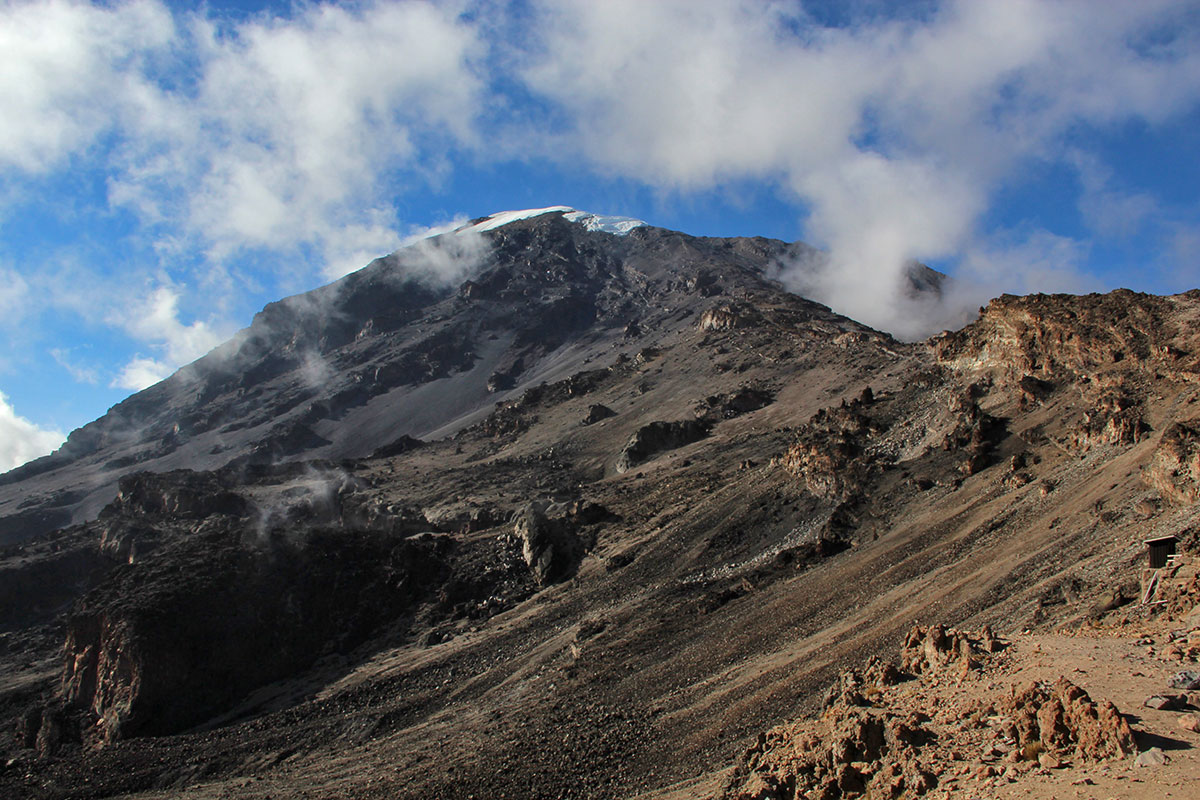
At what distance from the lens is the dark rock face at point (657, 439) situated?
78062 mm

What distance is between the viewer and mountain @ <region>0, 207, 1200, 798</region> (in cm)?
2773

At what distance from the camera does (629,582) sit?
147 feet

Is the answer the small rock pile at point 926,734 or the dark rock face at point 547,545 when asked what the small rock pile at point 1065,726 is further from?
the dark rock face at point 547,545

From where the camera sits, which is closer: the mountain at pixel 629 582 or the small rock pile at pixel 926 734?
the small rock pile at pixel 926 734

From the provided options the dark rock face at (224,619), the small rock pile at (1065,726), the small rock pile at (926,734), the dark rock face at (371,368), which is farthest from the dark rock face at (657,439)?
the small rock pile at (1065,726)

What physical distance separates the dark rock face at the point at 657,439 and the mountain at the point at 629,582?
0.37 m

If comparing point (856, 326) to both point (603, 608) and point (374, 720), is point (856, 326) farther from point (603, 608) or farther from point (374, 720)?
point (374, 720)

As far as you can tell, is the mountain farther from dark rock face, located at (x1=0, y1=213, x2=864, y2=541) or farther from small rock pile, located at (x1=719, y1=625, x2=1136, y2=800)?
dark rock face, located at (x1=0, y1=213, x2=864, y2=541)

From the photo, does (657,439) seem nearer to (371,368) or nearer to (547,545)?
(547,545)

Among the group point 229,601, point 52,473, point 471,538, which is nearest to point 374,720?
point 229,601

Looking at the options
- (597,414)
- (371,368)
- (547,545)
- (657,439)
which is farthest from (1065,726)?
(371,368)

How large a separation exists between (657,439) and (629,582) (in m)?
35.9

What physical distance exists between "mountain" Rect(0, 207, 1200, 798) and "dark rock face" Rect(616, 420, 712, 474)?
37cm

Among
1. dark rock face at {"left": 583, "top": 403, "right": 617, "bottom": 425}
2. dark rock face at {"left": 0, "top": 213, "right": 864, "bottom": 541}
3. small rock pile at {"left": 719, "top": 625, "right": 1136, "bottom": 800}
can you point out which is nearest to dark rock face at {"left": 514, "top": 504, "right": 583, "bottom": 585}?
small rock pile at {"left": 719, "top": 625, "right": 1136, "bottom": 800}
